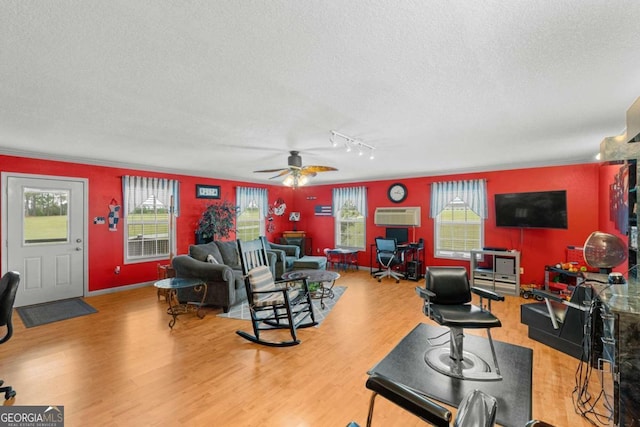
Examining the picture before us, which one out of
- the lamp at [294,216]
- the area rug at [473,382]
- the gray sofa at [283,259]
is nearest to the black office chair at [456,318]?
the area rug at [473,382]

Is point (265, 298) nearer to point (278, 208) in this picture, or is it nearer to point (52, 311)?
point (52, 311)

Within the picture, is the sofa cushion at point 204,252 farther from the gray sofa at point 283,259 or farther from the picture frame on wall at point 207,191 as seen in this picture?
the picture frame on wall at point 207,191

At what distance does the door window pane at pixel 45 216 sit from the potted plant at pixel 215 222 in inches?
85.3

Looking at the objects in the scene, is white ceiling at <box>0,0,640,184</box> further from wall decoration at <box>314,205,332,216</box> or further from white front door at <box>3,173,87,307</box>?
wall decoration at <box>314,205,332,216</box>

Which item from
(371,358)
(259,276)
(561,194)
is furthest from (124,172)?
(561,194)

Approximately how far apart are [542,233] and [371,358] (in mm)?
4216

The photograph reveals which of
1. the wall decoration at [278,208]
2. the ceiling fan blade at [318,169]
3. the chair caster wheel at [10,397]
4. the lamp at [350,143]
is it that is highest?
the lamp at [350,143]

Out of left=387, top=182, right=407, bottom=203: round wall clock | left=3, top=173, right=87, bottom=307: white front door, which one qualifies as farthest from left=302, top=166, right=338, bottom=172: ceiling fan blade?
left=3, top=173, right=87, bottom=307: white front door

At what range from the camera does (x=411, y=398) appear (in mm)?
1233

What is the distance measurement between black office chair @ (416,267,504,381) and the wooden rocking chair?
1393 millimetres

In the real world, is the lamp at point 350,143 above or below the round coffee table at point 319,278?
above

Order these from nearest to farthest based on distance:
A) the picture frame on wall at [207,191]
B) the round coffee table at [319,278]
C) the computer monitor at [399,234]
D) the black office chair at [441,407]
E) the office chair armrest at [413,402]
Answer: the black office chair at [441,407], the office chair armrest at [413,402], the round coffee table at [319,278], the picture frame on wall at [207,191], the computer monitor at [399,234]

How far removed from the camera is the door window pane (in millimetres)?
4246

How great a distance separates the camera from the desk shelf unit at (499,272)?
4.91 m
